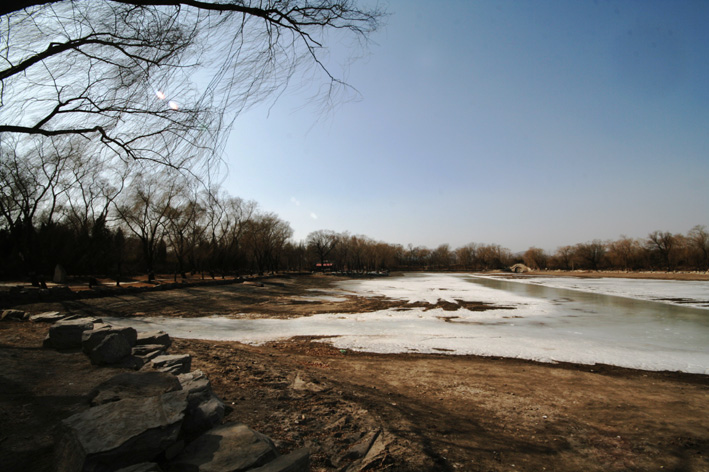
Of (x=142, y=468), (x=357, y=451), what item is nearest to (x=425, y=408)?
(x=357, y=451)

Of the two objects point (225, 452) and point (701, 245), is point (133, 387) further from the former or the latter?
point (701, 245)

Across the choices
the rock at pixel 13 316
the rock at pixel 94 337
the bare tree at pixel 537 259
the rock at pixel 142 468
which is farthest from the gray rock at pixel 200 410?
the bare tree at pixel 537 259

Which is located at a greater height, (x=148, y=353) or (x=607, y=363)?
(x=148, y=353)

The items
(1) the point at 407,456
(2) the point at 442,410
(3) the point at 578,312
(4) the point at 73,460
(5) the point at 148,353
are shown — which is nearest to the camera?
(4) the point at 73,460

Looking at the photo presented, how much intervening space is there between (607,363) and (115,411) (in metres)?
12.3

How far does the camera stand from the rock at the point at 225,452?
8.64 ft

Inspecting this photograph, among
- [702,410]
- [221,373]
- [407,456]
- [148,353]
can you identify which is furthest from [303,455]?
[702,410]

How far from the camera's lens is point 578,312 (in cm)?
2109

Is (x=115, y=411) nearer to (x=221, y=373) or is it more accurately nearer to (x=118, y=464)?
(x=118, y=464)

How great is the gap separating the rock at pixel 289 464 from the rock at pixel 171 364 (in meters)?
3.35

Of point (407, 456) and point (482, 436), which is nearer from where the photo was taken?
point (407, 456)

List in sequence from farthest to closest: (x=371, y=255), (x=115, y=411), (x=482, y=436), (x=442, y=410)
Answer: (x=371, y=255) < (x=442, y=410) < (x=482, y=436) < (x=115, y=411)

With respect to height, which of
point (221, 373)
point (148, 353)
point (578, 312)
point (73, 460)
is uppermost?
point (73, 460)

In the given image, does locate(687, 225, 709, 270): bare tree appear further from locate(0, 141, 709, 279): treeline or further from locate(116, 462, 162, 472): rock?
locate(116, 462, 162, 472): rock
